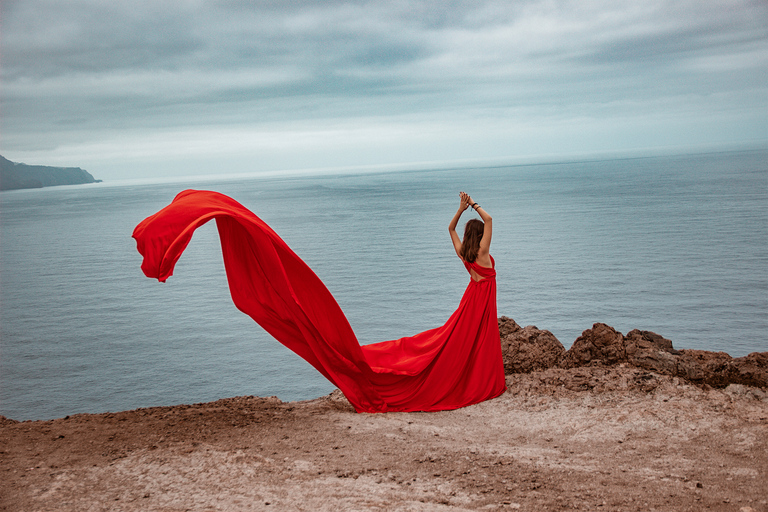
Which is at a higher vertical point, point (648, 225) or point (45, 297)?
point (648, 225)

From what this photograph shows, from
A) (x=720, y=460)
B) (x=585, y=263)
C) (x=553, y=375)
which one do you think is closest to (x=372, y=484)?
(x=720, y=460)

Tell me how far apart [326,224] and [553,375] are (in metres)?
38.0

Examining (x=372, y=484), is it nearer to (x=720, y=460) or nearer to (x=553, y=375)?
(x=720, y=460)

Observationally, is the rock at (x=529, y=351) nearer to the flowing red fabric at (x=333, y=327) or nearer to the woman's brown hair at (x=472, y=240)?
the flowing red fabric at (x=333, y=327)

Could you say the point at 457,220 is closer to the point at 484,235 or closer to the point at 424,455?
the point at 484,235

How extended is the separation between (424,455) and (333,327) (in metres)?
1.89

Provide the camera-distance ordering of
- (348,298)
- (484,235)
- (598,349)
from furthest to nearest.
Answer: (348,298)
(598,349)
(484,235)

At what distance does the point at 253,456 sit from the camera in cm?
573

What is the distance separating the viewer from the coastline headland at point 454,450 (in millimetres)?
4848

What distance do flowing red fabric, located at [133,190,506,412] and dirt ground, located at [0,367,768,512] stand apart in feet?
1.06

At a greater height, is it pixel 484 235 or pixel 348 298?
pixel 484 235

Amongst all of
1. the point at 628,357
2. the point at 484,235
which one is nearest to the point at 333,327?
the point at 484,235

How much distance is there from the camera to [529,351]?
829cm

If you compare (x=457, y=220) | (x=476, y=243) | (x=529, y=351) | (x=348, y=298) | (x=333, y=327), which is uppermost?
(x=457, y=220)
